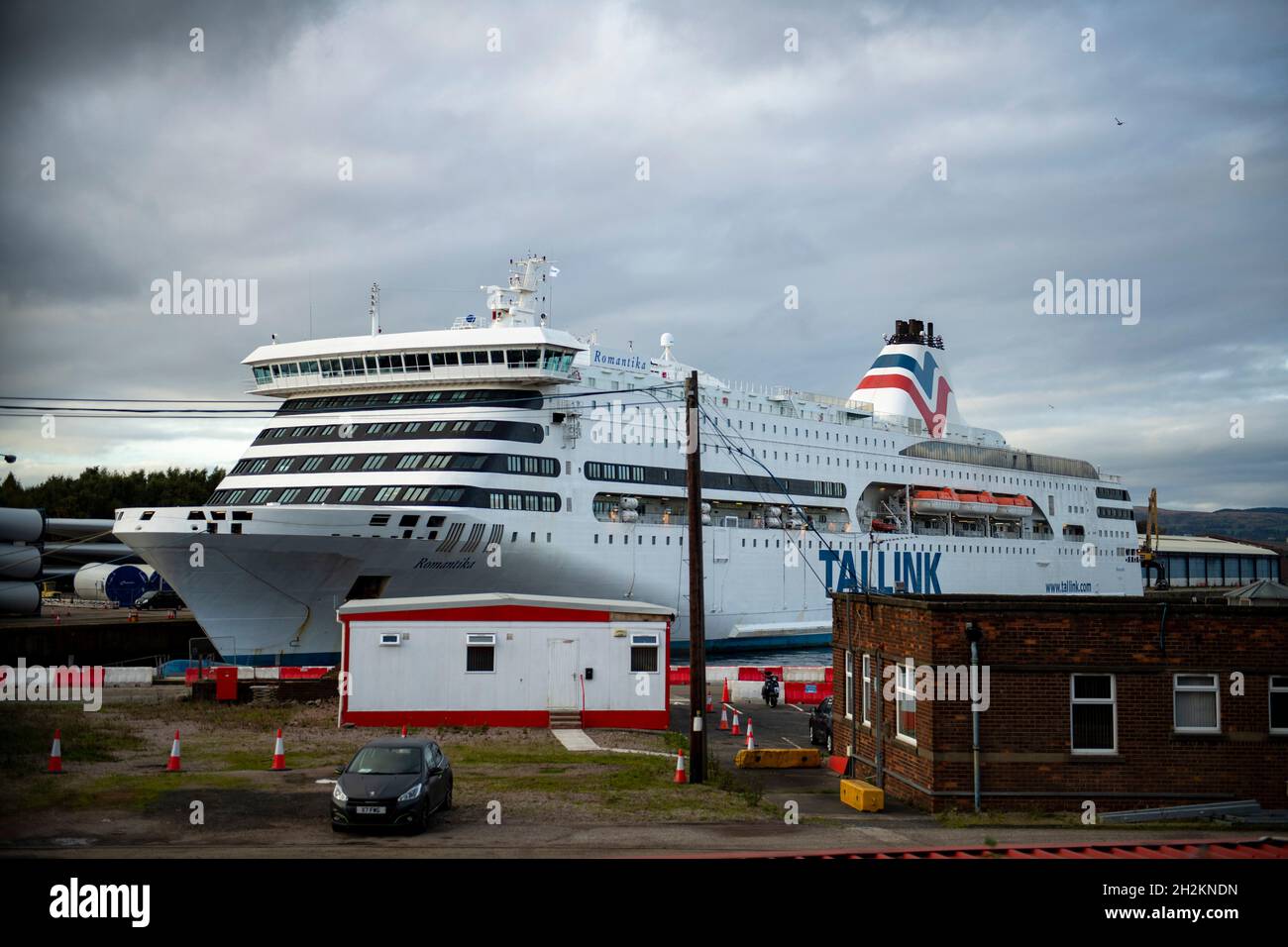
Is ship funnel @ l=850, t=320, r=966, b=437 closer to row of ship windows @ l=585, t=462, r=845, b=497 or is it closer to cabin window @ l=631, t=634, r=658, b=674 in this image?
row of ship windows @ l=585, t=462, r=845, b=497

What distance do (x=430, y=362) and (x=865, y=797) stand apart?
24719mm

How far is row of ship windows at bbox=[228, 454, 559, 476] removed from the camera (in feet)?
115

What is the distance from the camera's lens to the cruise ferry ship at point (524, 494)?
105 feet

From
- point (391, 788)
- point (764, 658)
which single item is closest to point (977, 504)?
point (764, 658)

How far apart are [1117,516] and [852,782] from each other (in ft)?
205

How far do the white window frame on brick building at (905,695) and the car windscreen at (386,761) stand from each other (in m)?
6.91

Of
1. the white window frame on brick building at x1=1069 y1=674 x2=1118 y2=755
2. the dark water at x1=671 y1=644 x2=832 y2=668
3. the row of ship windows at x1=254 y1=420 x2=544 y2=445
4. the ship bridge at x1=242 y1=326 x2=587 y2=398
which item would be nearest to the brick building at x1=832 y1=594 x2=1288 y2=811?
the white window frame on brick building at x1=1069 y1=674 x2=1118 y2=755

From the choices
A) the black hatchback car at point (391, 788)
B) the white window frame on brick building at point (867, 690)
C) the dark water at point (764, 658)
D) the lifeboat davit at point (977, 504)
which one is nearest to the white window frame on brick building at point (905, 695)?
the white window frame on brick building at point (867, 690)

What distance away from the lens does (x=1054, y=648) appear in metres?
15.5

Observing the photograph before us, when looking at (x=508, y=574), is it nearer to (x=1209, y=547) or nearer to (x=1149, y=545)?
(x=1149, y=545)

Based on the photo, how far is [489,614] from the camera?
23.1 meters

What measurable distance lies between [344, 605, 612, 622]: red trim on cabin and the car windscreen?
8.63 m

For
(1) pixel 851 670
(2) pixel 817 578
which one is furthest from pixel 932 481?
(1) pixel 851 670
